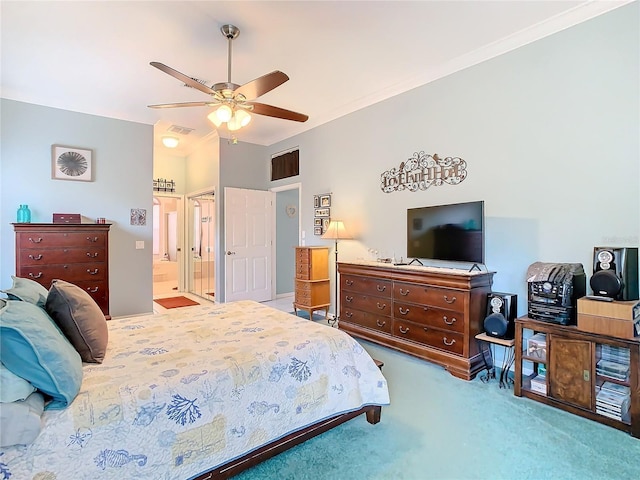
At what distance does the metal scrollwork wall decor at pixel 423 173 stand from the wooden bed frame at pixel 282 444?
2.39 m

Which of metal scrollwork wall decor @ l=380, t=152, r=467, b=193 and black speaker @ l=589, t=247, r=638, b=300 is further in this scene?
metal scrollwork wall decor @ l=380, t=152, r=467, b=193

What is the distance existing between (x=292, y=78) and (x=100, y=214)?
319cm

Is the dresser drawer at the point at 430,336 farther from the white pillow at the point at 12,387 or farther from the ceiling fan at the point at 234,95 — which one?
the white pillow at the point at 12,387

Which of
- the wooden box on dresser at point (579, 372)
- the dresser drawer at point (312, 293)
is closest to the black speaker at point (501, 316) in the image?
the wooden box on dresser at point (579, 372)

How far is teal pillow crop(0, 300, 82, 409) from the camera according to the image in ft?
4.18

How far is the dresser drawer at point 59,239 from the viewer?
3.65 metres

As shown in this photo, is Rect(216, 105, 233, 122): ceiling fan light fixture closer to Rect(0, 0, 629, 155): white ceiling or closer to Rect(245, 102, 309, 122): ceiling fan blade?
Rect(245, 102, 309, 122): ceiling fan blade

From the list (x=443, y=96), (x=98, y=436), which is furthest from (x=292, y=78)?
(x=98, y=436)

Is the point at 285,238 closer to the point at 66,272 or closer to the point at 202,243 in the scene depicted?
the point at 202,243

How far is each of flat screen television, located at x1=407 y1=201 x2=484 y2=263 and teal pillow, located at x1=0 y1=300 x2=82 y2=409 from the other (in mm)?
3029

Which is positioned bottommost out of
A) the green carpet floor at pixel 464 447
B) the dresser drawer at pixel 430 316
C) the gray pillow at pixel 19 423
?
the green carpet floor at pixel 464 447

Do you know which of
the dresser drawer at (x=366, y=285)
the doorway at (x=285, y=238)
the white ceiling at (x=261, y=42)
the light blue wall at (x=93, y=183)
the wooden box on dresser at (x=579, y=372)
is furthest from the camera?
the doorway at (x=285, y=238)

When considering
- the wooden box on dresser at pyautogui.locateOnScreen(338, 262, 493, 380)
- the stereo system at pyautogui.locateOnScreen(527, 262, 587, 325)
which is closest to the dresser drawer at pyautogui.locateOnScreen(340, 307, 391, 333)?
the wooden box on dresser at pyautogui.locateOnScreen(338, 262, 493, 380)

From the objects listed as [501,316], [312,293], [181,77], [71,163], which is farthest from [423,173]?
[71,163]
